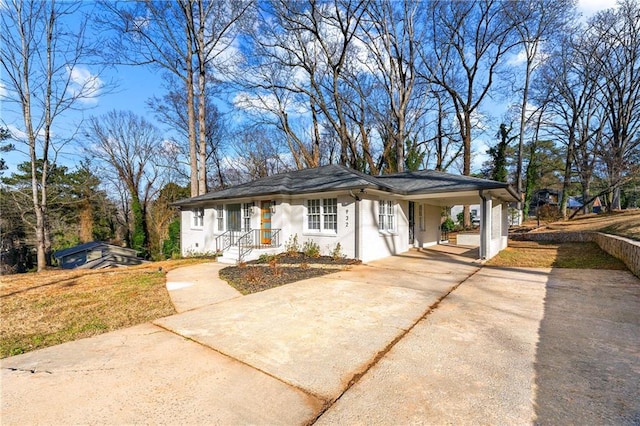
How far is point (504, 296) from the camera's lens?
18.2ft

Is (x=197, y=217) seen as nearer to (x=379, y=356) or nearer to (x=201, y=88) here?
(x=201, y=88)

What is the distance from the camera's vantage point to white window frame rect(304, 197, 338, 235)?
1052 cm

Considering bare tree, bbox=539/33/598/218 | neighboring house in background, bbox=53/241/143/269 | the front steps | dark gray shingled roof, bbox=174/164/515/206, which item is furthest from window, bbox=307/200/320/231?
bare tree, bbox=539/33/598/218

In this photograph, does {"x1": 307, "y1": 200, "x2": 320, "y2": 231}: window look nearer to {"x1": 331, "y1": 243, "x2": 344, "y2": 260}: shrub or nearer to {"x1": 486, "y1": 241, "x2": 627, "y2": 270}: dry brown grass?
{"x1": 331, "y1": 243, "x2": 344, "y2": 260}: shrub

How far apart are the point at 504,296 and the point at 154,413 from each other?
583 centimetres

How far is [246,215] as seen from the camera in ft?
41.7

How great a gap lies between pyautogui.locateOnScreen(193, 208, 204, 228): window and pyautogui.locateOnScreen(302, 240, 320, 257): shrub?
23.6ft

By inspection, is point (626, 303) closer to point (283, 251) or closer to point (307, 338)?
point (307, 338)

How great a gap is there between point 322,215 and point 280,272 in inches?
138

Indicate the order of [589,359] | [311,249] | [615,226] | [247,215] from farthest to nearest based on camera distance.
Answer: [615,226], [247,215], [311,249], [589,359]

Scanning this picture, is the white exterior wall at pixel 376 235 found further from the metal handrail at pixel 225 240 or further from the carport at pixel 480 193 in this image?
the metal handrail at pixel 225 240

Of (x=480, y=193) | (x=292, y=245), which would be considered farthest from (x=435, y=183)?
(x=292, y=245)

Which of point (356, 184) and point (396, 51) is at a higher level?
point (396, 51)

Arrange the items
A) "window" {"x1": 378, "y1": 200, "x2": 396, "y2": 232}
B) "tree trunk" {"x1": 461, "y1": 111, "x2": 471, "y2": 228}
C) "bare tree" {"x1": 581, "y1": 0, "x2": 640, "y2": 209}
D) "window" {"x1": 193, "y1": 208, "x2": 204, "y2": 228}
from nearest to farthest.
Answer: "window" {"x1": 378, "y1": 200, "x2": 396, "y2": 232}
"window" {"x1": 193, "y1": 208, "x2": 204, "y2": 228}
"bare tree" {"x1": 581, "y1": 0, "x2": 640, "y2": 209}
"tree trunk" {"x1": 461, "y1": 111, "x2": 471, "y2": 228}
